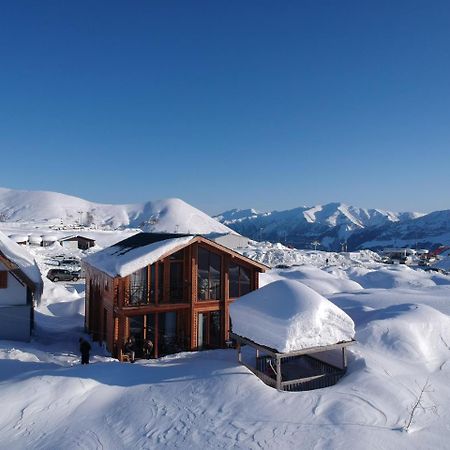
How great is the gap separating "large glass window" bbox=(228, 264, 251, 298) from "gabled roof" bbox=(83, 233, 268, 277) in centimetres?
53

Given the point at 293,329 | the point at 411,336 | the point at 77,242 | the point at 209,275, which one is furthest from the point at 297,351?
the point at 77,242

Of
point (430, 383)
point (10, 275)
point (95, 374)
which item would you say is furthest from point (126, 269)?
point (430, 383)

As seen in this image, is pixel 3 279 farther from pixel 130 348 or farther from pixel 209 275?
pixel 209 275

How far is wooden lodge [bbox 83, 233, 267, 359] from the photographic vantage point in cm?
1783

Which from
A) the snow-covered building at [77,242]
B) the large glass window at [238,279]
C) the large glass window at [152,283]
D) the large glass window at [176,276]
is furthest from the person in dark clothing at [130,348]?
the snow-covered building at [77,242]

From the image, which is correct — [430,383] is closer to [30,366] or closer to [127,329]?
[127,329]

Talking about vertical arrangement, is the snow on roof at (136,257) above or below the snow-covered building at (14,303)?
above

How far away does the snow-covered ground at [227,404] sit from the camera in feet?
33.2

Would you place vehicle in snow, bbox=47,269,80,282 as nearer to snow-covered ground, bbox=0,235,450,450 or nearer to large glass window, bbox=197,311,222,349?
snow-covered ground, bbox=0,235,450,450

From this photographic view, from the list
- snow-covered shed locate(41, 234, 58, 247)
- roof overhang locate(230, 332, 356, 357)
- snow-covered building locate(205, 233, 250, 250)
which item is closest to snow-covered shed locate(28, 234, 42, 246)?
snow-covered shed locate(41, 234, 58, 247)

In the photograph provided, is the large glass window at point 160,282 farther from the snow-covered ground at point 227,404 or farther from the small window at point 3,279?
the small window at point 3,279

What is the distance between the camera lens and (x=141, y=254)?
1780 centimetres

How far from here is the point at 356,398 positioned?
11.7 metres

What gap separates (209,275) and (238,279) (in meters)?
1.52
